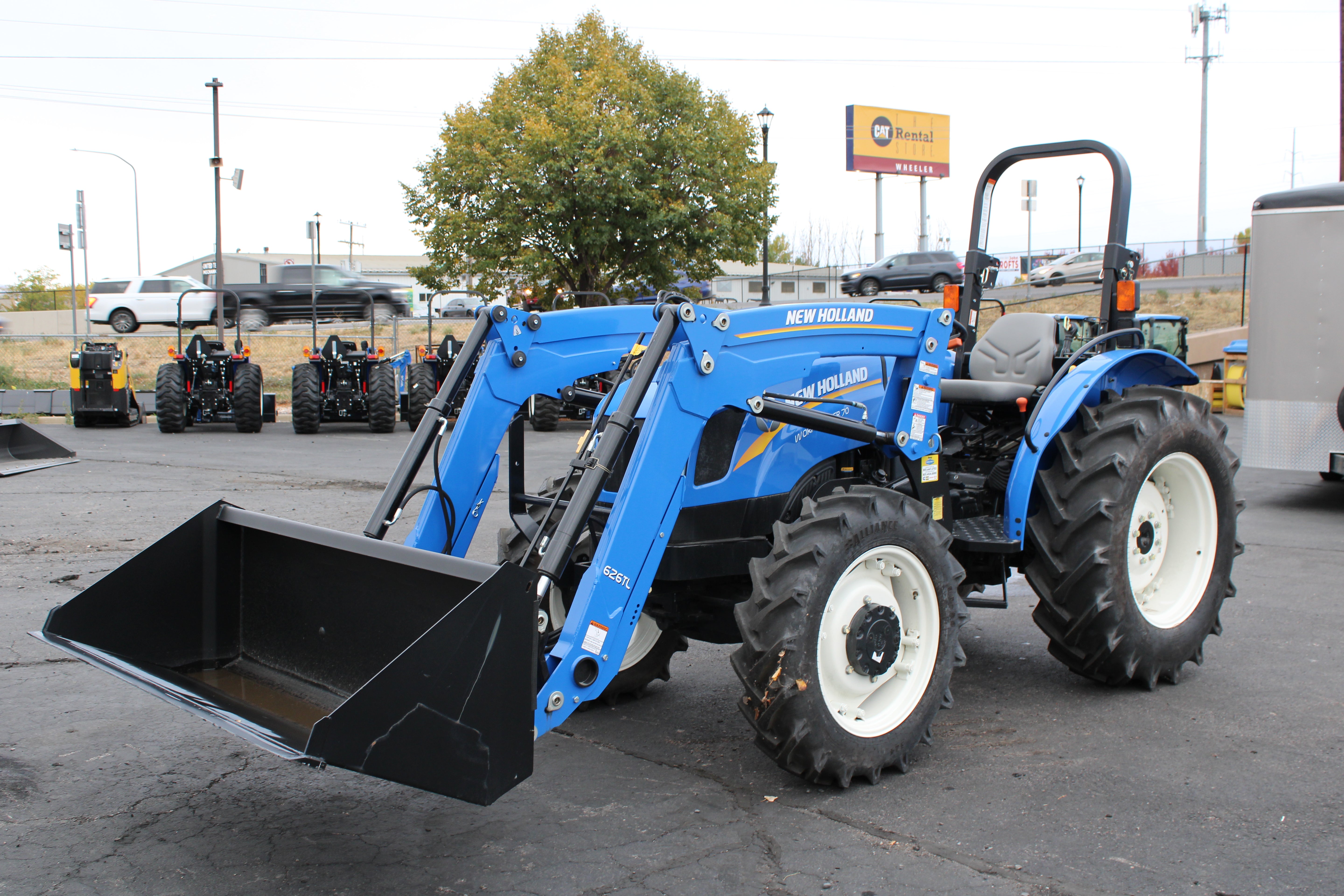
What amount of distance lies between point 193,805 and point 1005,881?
9.08 ft

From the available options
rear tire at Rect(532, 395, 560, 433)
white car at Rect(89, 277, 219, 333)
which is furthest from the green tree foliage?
rear tire at Rect(532, 395, 560, 433)

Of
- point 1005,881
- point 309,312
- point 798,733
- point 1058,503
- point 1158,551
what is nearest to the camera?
point 1005,881

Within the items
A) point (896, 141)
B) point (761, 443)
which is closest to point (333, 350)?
point (761, 443)

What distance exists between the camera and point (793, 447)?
178 inches

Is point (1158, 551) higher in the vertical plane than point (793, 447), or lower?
lower

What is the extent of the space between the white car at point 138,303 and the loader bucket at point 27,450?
20.1m

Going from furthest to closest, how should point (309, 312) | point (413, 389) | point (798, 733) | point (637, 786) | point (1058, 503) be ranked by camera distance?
1. point (309, 312)
2. point (413, 389)
3. point (1058, 503)
4. point (637, 786)
5. point (798, 733)

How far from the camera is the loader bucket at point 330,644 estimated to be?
3016 millimetres

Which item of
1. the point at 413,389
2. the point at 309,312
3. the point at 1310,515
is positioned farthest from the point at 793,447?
the point at 309,312

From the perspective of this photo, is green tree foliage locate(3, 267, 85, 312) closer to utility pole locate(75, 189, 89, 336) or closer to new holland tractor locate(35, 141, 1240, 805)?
utility pole locate(75, 189, 89, 336)

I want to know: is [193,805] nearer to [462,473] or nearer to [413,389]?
[462,473]

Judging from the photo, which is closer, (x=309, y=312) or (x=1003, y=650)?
(x=1003, y=650)

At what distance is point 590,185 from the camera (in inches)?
961

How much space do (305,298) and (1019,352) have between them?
29.3 m
